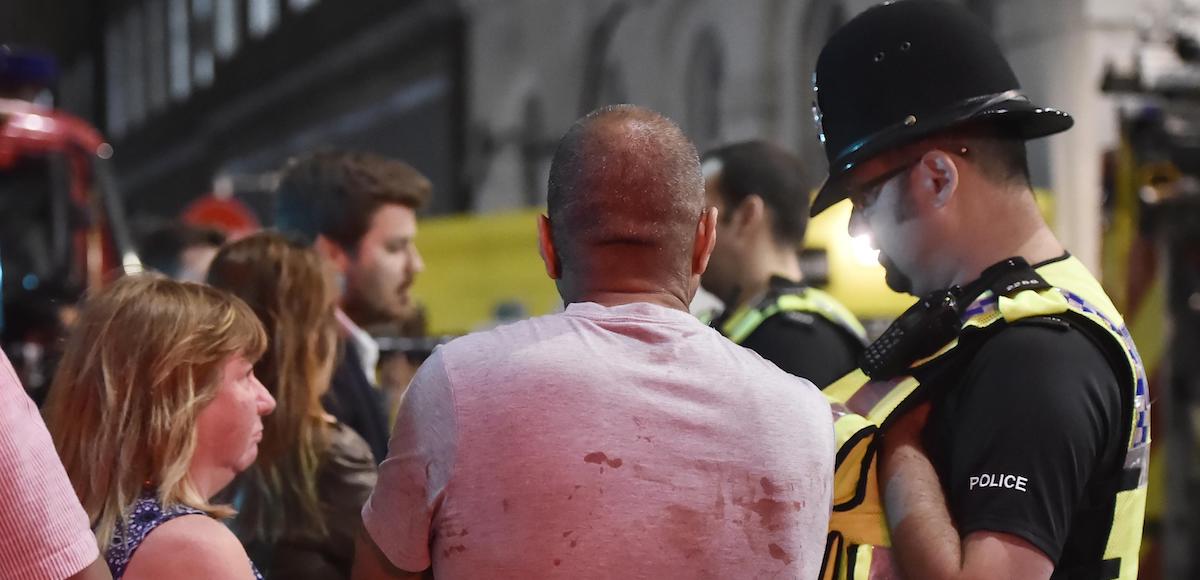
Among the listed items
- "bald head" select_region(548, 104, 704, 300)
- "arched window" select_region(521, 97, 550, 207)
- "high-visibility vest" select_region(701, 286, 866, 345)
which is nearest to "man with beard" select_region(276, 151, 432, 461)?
"high-visibility vest" select_region(701, 286, 866, 345)

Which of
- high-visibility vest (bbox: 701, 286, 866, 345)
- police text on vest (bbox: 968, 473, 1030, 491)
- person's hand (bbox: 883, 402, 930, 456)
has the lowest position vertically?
police text on vest (bbox: 968, 473, 1030, 491)

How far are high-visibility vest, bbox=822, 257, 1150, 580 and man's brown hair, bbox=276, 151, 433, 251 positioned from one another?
7.33ft

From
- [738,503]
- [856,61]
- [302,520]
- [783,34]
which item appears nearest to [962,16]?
[856,61]

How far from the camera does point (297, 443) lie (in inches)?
121

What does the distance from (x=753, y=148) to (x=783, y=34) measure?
1060 cm

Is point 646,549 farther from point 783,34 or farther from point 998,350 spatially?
point 783,34

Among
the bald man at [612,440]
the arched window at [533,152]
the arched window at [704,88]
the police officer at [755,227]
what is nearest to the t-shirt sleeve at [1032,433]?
the bald man at [612,440]

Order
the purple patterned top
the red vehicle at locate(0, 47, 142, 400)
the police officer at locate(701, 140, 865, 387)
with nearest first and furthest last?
the purple patterned top < the police officer at locate(701, 140, 865, 387) < the red vehicle at locate(0, 47, 142, 400)

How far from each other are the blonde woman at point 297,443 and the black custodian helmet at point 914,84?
4.03 ft

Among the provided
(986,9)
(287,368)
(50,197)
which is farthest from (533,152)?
(287,368)

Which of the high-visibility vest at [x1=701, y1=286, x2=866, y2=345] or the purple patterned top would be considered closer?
the purple patterned top

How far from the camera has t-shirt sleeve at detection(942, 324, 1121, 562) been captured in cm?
218

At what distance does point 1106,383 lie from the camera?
7.45ft

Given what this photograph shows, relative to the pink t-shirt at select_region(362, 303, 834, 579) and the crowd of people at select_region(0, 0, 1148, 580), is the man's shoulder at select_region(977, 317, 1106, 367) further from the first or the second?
the pink t-shirt at select_region(362, 303, 834, 579)
